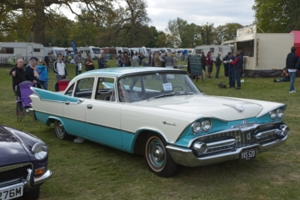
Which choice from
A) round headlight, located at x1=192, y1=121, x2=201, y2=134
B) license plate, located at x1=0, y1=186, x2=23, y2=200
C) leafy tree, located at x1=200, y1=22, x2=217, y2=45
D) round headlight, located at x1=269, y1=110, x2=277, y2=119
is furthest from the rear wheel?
leafy tree, located at x1=200, y1=22, x2=217, y2=45

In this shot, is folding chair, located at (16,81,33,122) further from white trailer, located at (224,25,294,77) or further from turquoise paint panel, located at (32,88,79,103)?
white trailer, located at (224,25,294,77)

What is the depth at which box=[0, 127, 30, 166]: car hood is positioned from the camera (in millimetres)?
3615

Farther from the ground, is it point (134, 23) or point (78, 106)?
point (134, 23)

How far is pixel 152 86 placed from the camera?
5.60 m

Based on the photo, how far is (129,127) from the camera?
5027 mm

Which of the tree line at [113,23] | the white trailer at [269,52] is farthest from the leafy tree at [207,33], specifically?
the white trailer at [269,52]

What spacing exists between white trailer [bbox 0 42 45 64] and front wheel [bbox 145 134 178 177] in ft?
102

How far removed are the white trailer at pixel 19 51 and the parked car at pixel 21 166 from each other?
103 feet

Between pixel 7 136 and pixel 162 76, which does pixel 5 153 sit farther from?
pixel 162 76

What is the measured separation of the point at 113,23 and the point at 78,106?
4325cm

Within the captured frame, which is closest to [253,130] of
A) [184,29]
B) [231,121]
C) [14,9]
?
[231,121]

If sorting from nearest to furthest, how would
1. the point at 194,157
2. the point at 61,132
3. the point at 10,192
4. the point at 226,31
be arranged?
the point at 10,192 → the point at 194,157 → the point at 61,132 → the point at 226,31

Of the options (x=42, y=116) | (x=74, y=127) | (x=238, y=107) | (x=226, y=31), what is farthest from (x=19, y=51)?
(x=226, y=31)

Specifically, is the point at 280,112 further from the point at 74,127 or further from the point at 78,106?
the point at 74,127
